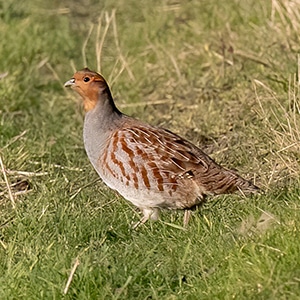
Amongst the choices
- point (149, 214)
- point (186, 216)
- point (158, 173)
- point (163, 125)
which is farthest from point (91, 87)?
point (163, 125)

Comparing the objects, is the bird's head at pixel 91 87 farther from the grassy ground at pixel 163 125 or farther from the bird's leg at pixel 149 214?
the bird's leg at pixel 149 214

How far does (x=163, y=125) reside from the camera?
7.96 meters

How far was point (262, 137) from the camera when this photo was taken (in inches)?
265

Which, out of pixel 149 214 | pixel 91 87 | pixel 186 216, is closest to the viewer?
pixel 186 216

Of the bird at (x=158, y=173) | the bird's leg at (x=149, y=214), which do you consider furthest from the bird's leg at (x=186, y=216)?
the bird's leg at (x=149, y=214)

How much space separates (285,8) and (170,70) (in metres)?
1.23

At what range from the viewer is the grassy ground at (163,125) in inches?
179

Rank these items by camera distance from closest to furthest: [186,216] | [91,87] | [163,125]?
[186,216], [91,87], [163,125]

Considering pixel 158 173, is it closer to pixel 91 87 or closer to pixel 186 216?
pixel 186 216

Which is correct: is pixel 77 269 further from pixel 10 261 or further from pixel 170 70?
pixel 170 70

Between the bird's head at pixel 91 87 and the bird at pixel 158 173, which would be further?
the bird's head at pixel 91 87

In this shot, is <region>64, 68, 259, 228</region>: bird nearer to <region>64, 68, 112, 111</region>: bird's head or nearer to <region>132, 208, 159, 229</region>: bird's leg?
<region>132, 208, 159, 229</region>: bird's leg

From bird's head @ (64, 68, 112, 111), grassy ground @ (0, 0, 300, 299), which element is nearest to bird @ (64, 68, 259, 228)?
grassy ground @ (0, 0, 300, 299)

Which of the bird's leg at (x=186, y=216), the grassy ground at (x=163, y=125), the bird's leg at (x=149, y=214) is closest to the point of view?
the grassy ground at (x=163, y=125)
